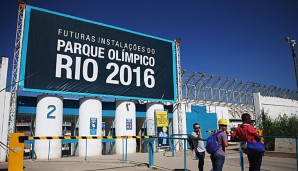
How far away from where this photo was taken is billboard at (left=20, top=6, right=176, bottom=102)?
15031mm

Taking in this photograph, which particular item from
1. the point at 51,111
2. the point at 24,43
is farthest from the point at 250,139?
the point at 24,43

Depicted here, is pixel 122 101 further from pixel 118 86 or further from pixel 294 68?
pixel 294 68

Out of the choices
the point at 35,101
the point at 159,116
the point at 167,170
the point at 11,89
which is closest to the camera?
the point at 167,170

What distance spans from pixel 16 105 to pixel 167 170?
9.75m

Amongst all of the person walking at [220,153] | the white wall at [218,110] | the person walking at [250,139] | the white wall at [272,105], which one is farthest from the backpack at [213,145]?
the white wall at [218,110]

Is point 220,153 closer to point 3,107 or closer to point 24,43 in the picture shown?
point 3,107

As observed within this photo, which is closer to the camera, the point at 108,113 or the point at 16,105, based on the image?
the point at 16,105

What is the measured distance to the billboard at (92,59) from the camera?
1503cm

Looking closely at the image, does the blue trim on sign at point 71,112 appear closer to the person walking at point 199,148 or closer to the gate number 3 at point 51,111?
the gate number 3 at point 51,111

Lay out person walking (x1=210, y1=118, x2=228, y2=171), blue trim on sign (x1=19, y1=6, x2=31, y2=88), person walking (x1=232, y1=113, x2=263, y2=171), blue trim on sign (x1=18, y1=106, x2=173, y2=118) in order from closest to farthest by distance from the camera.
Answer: person walking (x1=232, y1=113, x2=263, y2=171), person walking (x1=210, y1=118, x2=228, y2=171), blue trim on sign (x1=19, y1=6, x2=31, y2=88), blue trim on sign (x1=18, y1=106, x2=173, y2=118)

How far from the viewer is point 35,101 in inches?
614

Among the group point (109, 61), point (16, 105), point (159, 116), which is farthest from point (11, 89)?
point (159, 116)

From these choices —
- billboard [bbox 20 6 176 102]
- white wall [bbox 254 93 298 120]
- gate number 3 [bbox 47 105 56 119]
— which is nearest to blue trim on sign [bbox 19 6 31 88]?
billboard [bbox 20 6 176 102]

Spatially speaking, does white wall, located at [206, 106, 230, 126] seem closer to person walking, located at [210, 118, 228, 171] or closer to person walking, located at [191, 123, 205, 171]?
person walking, located at [191, 123, 205, 171]
